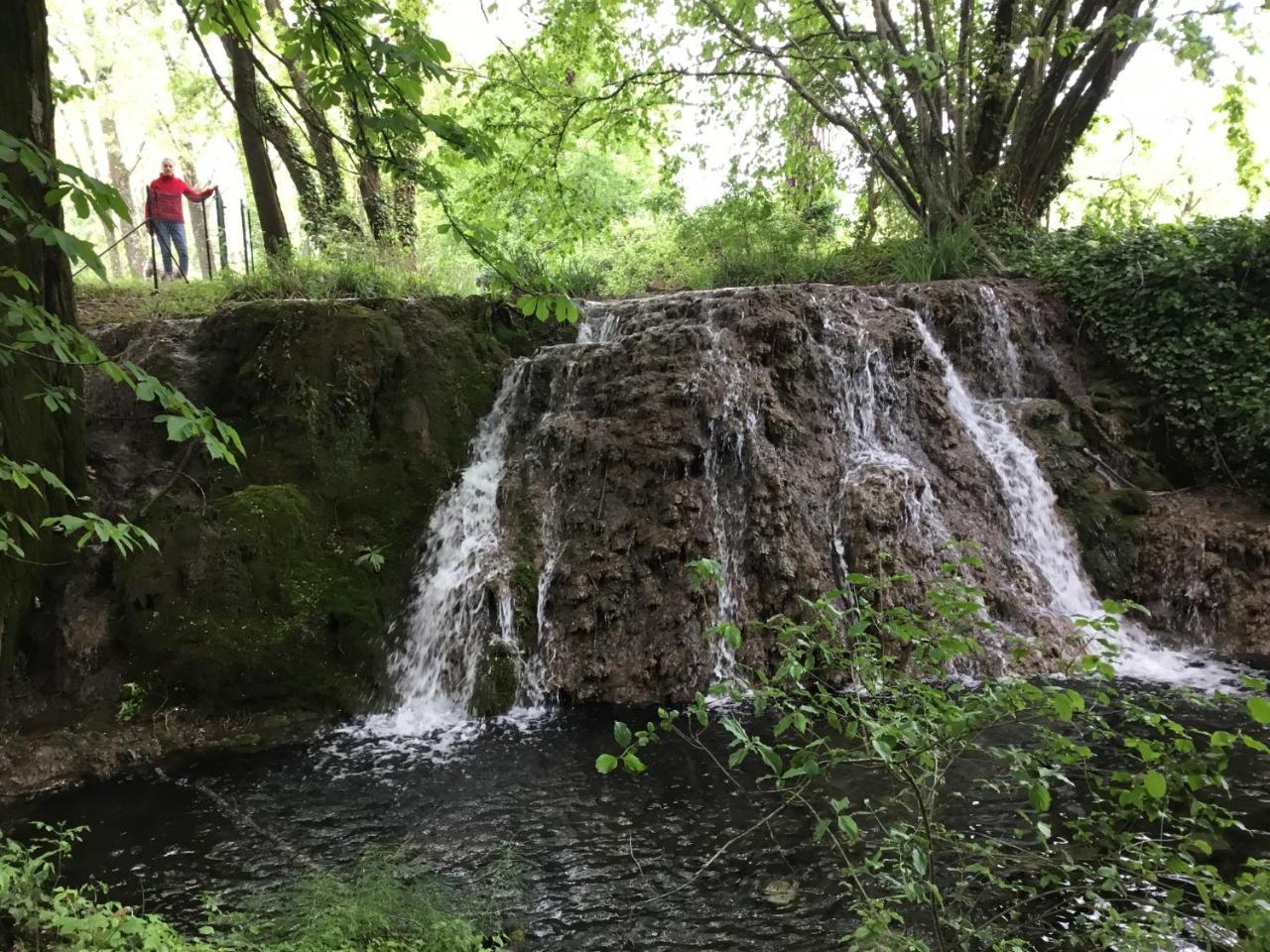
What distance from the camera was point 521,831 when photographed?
4.22 meters

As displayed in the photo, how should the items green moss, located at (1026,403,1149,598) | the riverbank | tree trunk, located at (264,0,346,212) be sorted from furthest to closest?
green moss, located at (1026,403,1149,598) → the riverbank → tree trunk, located at (264,0,346,212)

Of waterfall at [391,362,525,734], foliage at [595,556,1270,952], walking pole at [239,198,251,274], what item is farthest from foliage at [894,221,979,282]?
walking pole at [239,198,251,274]

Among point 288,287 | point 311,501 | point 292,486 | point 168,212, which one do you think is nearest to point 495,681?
point 311,501

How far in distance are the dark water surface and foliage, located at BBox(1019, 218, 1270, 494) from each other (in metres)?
4.58

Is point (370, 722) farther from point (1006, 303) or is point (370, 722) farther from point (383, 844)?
point (1006, 303)

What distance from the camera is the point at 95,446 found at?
22.6 ft

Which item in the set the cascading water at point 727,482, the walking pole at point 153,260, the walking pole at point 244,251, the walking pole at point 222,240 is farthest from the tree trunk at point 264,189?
the cascading water at point 727,482

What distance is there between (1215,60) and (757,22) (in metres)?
5.53

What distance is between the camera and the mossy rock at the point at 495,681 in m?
6.00

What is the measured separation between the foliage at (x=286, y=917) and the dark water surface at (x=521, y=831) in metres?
0.21

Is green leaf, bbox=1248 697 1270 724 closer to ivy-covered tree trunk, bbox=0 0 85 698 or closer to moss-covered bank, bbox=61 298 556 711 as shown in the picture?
ivy-covered tree trunk, bbox=0 0 85 698

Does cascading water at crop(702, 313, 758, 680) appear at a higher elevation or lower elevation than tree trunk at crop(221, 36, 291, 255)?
lower

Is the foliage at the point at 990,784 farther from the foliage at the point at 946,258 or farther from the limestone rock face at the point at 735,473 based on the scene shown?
the foliage at the point at 946,258

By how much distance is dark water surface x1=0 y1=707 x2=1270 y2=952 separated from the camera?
347 cm
